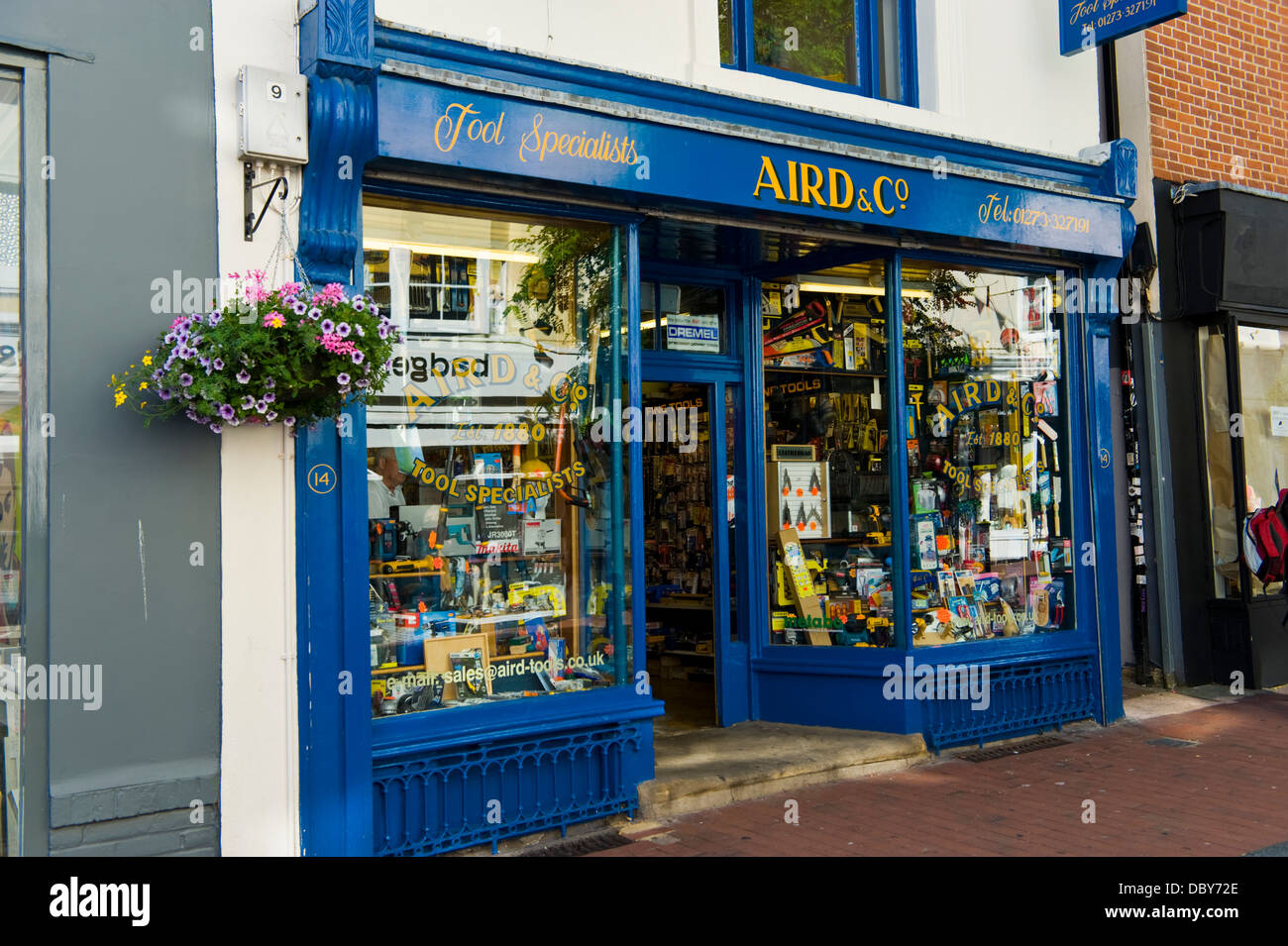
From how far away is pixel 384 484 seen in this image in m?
5.66

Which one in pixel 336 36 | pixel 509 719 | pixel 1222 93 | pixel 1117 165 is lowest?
pixel 509 719

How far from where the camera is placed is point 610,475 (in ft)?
21.0

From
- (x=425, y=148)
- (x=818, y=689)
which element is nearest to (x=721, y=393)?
(x=818, y=689)

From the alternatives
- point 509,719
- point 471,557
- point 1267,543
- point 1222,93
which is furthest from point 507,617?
point 1222,93

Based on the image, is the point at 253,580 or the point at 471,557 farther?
the point at 471,557

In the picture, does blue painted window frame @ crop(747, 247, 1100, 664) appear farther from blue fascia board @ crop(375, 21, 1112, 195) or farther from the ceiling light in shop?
the ceiling light in shop

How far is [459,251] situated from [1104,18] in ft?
A: 17.4

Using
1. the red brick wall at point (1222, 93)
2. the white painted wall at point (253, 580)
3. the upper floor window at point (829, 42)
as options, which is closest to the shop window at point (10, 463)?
the white painted wall at point (253, 580)

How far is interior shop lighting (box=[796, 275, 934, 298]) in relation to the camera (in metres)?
7.98

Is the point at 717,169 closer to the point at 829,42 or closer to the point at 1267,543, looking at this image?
the point at 829,42

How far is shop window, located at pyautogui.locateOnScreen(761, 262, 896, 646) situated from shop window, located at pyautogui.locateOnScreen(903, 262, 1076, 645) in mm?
252

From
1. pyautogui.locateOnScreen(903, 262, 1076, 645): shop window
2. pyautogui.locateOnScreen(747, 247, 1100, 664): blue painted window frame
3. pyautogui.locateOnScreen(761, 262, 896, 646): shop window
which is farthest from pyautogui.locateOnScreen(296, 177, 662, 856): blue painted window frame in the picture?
pyautogui.locateOnScreen(903, 262, 1076, 645): shop window

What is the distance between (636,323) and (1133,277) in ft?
17.1

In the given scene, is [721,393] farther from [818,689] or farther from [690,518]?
[818,689]
